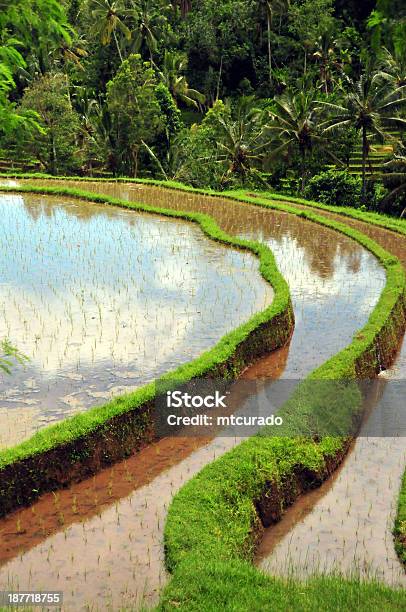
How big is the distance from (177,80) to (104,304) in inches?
1007

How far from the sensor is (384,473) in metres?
7.86

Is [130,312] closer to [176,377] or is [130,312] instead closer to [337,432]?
[176,377]

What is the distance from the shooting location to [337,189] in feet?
77.1

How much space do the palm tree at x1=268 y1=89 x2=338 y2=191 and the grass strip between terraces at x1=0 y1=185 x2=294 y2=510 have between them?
9.64 metres

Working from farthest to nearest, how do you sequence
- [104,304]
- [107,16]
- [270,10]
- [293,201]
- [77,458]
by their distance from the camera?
[270,10] → [107,16] → [293,201] → [104,304] → [77,458]

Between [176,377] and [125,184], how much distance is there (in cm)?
1808

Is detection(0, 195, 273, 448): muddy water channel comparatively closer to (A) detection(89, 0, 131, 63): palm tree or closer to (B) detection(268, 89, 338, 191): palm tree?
(B) detection(268, 89, 338, 191): palm tree

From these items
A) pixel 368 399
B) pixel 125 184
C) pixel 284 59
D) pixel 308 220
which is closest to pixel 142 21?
pixel 284 59

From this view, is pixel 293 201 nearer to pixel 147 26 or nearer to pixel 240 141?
pixel 240 141

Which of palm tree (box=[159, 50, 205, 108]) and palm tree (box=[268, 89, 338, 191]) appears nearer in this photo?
palm tree (box=[268, 89, 338, 191])

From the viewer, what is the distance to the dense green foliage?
2461 cm
